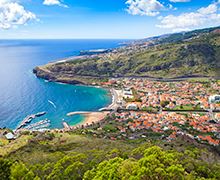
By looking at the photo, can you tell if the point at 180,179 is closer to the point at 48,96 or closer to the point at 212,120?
the point at 212,120

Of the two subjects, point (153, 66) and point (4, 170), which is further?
point (153, 66)

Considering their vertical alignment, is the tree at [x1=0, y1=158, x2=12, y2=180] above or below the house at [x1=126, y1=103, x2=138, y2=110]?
above

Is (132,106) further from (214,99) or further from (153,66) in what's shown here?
(153,66)

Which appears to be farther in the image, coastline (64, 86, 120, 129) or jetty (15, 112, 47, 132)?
coastline (64, 86, 120, 129)

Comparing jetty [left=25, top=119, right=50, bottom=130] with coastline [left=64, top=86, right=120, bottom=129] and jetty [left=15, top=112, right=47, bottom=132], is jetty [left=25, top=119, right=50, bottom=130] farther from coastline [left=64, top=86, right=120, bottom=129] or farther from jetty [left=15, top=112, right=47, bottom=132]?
coastline [left=64, top=86, right=120, bottom=129]

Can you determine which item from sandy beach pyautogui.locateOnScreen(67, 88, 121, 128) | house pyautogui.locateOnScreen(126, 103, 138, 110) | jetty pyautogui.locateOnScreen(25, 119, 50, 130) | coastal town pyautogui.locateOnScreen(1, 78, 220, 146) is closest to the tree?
coastal town pyautogui.locateOnScreen(1, 78, 220, 146)

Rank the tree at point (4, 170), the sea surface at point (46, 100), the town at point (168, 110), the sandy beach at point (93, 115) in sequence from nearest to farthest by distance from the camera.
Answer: the tree at point (4, 170)
the town at point (168, 110)
the sandy beach at point (93, 115)
the sea surface at point (46, 100)

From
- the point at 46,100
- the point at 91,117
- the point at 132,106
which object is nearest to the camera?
the point at 91,117

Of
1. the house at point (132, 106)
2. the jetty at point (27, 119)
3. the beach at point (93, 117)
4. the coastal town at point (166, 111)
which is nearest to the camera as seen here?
the coastal town at point (166, 111)

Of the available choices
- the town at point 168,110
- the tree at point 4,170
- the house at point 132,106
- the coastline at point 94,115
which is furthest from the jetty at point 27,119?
the tree at point 4,170

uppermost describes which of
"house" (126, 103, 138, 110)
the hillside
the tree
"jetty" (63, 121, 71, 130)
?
the tree

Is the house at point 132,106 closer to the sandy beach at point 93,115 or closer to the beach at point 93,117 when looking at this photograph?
the sandy beach at point 93,115

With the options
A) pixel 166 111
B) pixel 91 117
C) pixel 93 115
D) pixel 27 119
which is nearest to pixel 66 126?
pixel 91 117

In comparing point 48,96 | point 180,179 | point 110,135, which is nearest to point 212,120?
point 110,135
